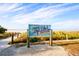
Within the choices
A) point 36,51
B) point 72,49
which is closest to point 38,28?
point 36,51

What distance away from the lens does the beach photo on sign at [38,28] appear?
174 cm

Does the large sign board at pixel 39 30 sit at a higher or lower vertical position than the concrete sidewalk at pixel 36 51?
higher

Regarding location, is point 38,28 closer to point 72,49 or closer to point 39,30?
point 39,30

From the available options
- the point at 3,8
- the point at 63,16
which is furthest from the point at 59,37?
→ the point at 3,8

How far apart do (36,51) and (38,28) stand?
0.25 metres

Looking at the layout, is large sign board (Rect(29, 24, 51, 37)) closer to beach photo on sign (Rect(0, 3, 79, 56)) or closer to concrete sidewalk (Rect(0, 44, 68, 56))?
beach photo on sign (Rect(0, 3, 79, 56))

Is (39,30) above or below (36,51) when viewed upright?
above

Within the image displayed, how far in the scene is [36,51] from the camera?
1.75 metres

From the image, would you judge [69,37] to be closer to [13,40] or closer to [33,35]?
[33,35]

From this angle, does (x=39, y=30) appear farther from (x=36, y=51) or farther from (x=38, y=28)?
(x=36, y=51)

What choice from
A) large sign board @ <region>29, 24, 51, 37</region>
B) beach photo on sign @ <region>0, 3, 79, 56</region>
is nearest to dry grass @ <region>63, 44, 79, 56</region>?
beach photo on sign @ <region>0, 3, 79, 56</region>

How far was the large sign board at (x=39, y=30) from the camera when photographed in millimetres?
1750

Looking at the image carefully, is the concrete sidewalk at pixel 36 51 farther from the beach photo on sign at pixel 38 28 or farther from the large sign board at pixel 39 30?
the large sign board at pixel 39 30

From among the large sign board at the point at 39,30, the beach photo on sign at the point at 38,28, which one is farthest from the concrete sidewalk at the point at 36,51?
the large sign board at the point at 39,30
